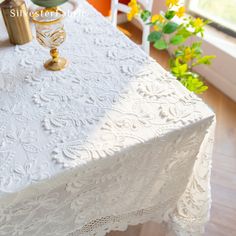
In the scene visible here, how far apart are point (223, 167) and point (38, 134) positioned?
47.8 inches

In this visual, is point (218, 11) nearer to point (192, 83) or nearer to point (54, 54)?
point (192, 83)

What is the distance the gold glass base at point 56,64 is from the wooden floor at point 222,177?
801 millimetres

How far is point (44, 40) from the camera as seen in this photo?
0.93 m

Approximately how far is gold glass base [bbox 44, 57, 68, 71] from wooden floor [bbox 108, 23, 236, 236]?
80cm

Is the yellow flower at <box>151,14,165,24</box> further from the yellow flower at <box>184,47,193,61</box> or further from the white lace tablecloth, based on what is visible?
the white lace tablecloth

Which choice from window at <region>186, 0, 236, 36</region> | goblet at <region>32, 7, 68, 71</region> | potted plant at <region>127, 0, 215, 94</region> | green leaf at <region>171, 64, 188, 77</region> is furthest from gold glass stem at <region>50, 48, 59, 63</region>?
window at <region>186, 0, 236, 36</region>

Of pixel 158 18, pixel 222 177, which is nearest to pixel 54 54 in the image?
pixel 158 18

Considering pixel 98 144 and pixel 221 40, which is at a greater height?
pixel 98 144

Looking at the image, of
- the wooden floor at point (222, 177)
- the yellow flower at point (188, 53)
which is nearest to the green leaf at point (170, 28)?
the yellow flower at point (188, 53)

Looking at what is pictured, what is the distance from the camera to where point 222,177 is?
1.60 m

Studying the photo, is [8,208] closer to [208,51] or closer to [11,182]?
[11,182]

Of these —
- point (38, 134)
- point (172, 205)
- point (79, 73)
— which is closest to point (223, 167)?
point (172, 205)

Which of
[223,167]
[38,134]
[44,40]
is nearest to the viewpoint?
[38,134]

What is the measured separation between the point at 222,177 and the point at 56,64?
111 cm
